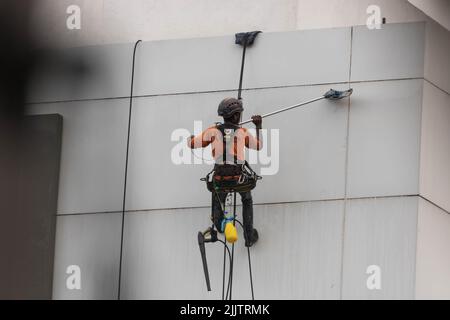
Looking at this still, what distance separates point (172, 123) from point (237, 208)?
1.60 meters

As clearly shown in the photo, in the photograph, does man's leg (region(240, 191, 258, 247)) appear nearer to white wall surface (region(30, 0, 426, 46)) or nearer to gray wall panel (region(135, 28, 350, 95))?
gray wall panel (region(135, 28, 350, 95))

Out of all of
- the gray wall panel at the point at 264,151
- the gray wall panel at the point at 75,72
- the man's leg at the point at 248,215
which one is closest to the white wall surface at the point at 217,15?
the gray wall panel at the point at 264,151

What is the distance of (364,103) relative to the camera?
10586 millimetres

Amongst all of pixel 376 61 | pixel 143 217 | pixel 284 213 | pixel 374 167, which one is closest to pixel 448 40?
pixel 376 61

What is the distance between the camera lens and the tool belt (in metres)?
9.87

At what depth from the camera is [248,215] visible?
10.2 m

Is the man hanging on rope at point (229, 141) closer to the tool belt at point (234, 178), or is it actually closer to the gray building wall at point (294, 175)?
the tool belt at point (234, 178)

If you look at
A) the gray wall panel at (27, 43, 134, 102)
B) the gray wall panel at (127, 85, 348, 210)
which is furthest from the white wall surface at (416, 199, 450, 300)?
the gray wall panel at (27, 43, 134, 102)

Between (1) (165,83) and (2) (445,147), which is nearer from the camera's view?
(2) (445,147)

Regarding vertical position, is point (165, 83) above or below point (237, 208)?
above

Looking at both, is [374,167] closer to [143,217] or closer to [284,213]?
[284,213]

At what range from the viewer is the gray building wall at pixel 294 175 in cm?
1020

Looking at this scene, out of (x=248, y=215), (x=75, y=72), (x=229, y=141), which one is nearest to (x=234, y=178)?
(x=229, y=141)

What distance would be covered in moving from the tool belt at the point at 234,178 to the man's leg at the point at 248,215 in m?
0.18
